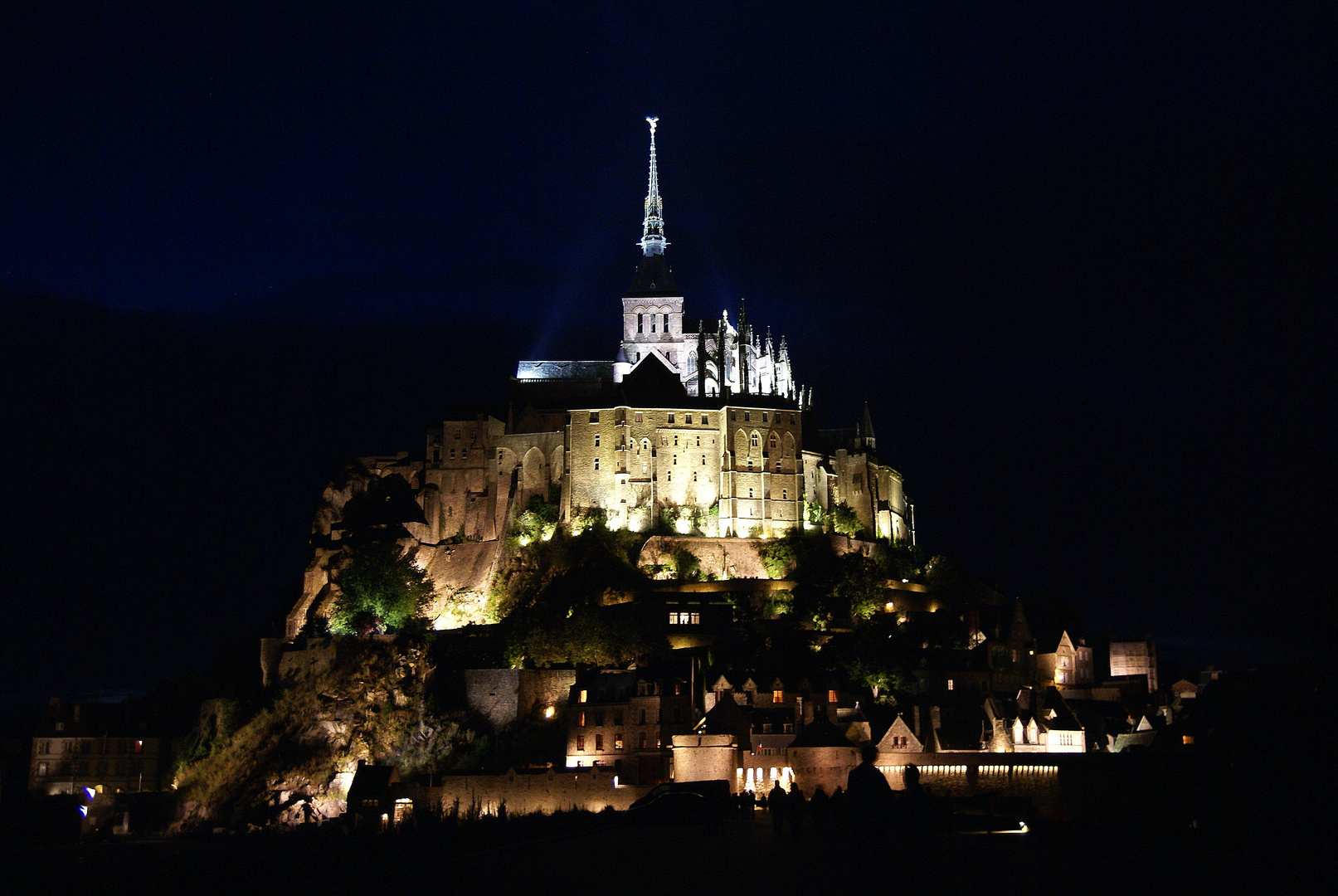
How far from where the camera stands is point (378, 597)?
79.9 metres

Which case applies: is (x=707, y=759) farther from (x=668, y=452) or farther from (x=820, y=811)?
(x=668, y=452)

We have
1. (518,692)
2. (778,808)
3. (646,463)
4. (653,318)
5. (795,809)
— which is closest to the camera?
(795,809)

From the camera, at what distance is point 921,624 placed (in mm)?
74875

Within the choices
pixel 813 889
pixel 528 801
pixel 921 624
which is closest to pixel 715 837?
pixel 813 889

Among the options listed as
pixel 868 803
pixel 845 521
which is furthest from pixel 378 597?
pixel 868 803

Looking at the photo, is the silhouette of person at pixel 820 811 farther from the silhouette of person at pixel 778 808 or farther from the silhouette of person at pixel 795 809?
the silhouette of person at pixel 778 808

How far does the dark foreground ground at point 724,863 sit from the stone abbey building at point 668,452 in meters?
47.6

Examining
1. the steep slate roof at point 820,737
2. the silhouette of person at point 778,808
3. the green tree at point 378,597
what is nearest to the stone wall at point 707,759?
the steep slate roof at point 820,737

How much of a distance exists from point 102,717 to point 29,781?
4633mm

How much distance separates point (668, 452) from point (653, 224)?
2786 cm

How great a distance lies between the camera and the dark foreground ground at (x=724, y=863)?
22188mm

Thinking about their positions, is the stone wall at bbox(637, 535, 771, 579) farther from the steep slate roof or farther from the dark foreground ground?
the dark foreground ground

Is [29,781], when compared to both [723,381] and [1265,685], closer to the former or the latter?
[723,381]

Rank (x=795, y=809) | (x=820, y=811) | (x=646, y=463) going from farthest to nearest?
(x=646, y=463)
(x=820, y=811)
(x=795, y=809)
